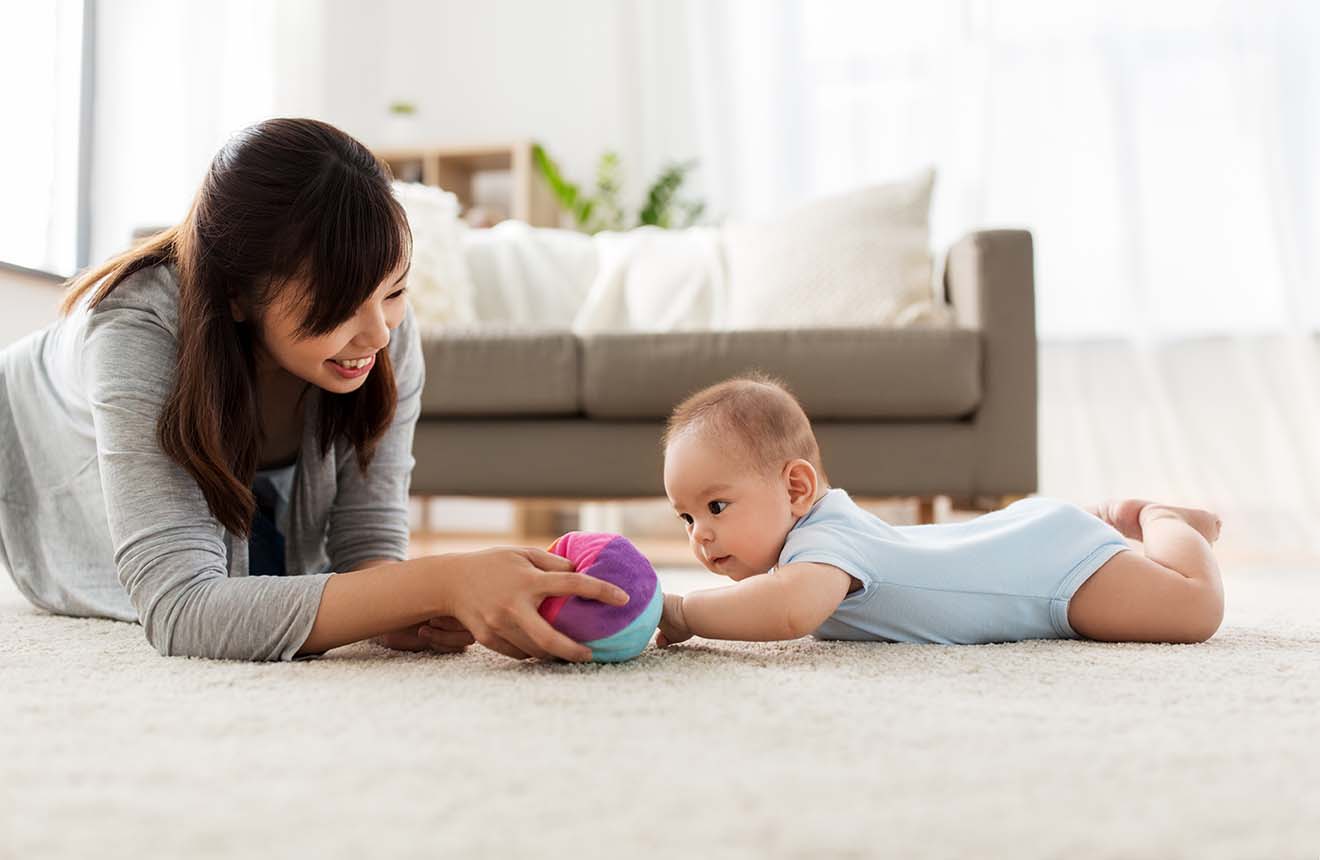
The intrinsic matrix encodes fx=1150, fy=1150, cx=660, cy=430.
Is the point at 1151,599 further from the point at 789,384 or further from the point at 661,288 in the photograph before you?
the point at 661,288

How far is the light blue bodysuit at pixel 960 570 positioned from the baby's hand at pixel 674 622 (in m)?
0.10

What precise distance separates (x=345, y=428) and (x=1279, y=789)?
3.06 ft

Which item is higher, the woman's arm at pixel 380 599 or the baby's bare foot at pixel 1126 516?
the baby's bare foot at pixel 1126 516

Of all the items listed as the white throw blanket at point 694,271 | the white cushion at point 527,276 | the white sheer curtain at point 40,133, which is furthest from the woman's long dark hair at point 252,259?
the white sheer curtain at point 40,133

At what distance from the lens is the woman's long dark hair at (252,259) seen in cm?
95

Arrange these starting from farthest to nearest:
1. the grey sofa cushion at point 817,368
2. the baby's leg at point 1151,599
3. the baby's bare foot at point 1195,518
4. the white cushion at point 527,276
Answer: the white cushion at point 527,276, the grey sofa cushion at point 817,368, the baby's bare foot at point 1195,518, the baby's leg at point 1151,599

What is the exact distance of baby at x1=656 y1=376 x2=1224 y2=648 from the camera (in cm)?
103

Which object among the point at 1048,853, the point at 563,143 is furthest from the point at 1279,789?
the point at 563,143

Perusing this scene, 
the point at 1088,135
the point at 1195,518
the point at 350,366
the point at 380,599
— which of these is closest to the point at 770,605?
the point at 380,599

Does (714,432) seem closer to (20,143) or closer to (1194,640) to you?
(1194,640)

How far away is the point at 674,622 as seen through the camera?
101cm

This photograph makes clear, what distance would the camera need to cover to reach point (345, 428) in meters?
1.22

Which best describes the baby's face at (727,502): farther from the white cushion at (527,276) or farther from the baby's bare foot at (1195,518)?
the white cushion at (527,276)

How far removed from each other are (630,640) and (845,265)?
5.65 feet
